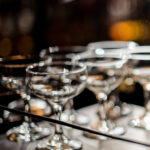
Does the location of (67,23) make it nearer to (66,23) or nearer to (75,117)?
(66,23)

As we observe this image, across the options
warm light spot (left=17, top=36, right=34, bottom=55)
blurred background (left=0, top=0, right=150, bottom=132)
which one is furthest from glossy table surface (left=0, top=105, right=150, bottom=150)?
warm light spot (left=17, top=36, right=34, bottom=55)

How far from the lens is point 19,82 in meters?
0.58

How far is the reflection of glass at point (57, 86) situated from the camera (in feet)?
1.55

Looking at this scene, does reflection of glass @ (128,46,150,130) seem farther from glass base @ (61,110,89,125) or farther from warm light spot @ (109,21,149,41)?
warm light spot @ (109,21,149,41)

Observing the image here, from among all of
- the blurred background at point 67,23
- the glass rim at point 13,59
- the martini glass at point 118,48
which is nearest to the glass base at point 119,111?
the martini glass at point 118,48

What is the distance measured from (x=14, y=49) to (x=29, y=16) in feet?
0.65

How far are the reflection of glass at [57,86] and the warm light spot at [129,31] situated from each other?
94cm

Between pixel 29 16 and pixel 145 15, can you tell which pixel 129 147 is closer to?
pixel 145 15

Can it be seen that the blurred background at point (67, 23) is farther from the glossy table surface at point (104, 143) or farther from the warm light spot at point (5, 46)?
the glossy table surface at point (104, 143)

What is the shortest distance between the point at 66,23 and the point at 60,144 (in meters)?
1.05

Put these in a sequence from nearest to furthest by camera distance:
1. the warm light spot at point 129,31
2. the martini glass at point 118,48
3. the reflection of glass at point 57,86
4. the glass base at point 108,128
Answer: the reflection of glass at point 57,86 → the glass base at point 108,128 → the martini glass at point 118,48 → the warm light spot at point 129,31

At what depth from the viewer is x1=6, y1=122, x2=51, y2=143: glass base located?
559mm

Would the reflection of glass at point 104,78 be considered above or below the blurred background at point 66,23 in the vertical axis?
below

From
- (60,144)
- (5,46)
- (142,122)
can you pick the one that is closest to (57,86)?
(60,144)
